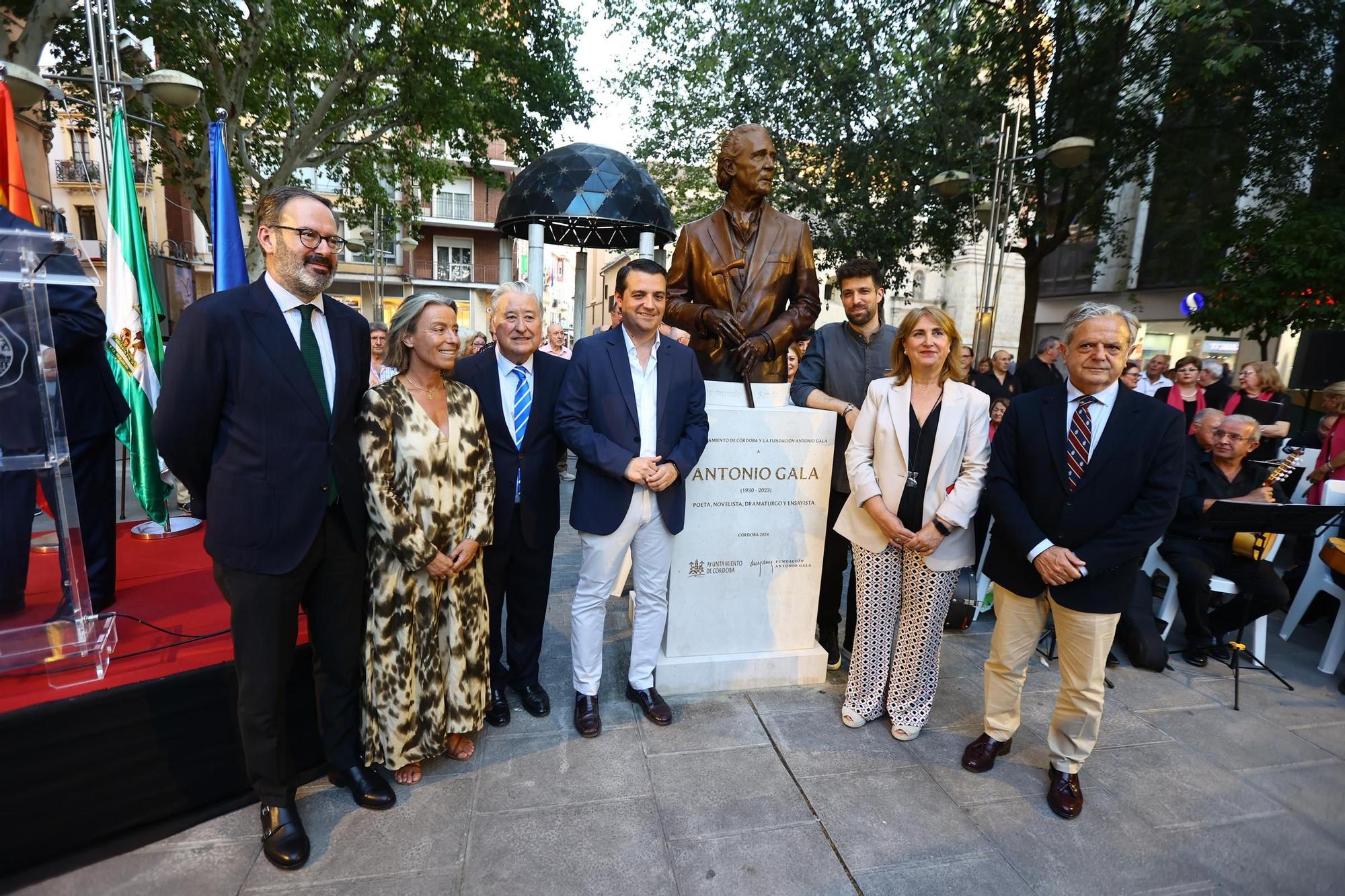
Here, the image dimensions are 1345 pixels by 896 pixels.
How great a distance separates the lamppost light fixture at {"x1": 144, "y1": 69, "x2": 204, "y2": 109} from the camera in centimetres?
672

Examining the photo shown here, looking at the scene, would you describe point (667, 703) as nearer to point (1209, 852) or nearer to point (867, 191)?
point (1209, 852)

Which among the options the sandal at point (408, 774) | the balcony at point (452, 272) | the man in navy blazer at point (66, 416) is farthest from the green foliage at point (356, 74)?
the balcony at point (452, 272)

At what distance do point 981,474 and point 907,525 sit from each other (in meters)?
0.39

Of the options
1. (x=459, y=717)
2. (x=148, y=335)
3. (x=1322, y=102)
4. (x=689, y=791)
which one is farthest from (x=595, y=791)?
(x=1322, y=102)

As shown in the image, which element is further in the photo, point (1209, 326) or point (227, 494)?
point (1209, 326)

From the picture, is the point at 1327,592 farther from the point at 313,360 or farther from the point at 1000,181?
the point at 1000,181

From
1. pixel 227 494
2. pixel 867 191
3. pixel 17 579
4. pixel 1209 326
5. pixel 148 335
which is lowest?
pixel 17 579

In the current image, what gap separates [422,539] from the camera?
2529 millimetres

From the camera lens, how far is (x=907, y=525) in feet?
9.96

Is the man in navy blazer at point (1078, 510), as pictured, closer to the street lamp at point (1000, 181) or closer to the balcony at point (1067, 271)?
the street lamp at point (1000, 181)

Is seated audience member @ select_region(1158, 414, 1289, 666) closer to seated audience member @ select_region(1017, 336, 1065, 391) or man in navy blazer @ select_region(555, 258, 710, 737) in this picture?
man in navy blazer @ select_region(555, 258, 710, 737)

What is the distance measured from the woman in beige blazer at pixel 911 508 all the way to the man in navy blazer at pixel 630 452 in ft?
2.73

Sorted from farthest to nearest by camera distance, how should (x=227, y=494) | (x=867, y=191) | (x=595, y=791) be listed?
(x=867, y=191)
(x=595, y=791)
(x=227, y=494)

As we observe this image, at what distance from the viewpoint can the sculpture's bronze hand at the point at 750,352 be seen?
343cm
